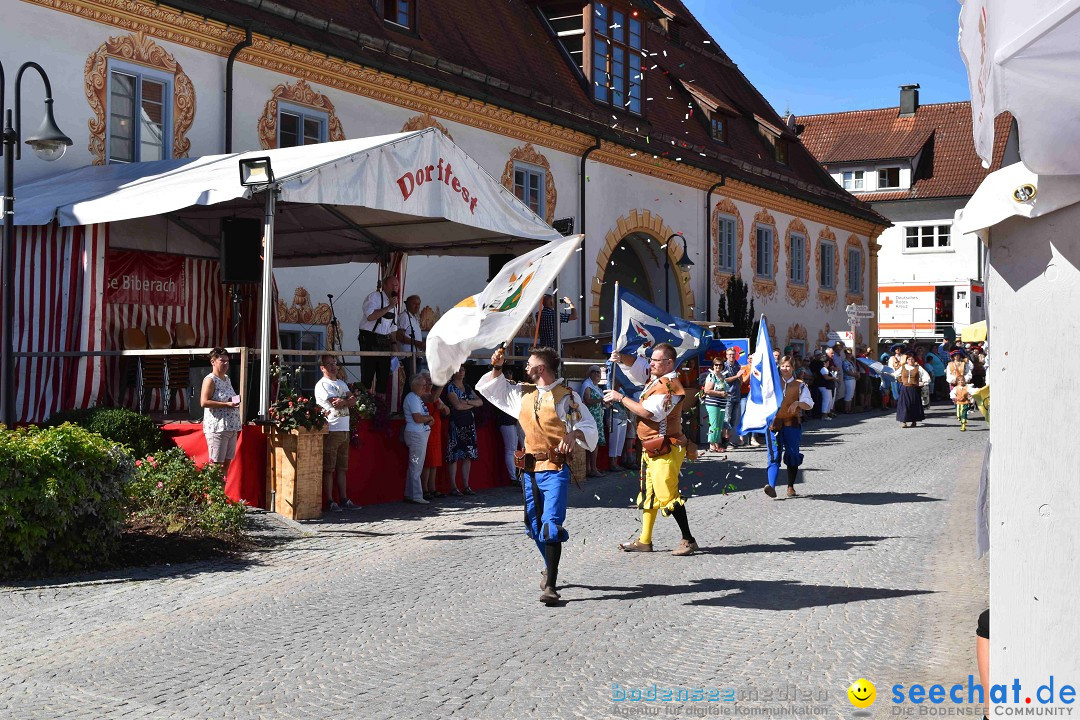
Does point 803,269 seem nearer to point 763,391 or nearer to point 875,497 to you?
point 875,497

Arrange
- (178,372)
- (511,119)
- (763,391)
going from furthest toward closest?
(511,119), (178,372), (763,391)

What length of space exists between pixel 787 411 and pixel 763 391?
450mm

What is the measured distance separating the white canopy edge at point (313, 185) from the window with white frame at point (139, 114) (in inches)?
36.0

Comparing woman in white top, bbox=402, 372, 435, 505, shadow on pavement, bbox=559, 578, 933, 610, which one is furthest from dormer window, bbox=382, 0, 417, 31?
shadow on pavement, bbox=559, 578, 933, 610

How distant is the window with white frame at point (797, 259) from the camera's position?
3506 centimetres

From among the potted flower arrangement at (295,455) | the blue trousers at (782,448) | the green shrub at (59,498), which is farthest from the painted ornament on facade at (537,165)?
the green shrub at (59,498)

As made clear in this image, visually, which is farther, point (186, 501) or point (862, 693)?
point (186, 501)

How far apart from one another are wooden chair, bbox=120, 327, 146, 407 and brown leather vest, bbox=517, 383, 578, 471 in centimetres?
739

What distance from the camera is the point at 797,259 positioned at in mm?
35594

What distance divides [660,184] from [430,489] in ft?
49.4

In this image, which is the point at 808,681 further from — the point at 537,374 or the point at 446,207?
Answer: the point at 446,207

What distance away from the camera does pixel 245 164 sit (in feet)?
40.5

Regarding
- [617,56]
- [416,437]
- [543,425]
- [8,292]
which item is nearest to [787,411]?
[416,437]

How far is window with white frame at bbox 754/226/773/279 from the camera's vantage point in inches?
1302
